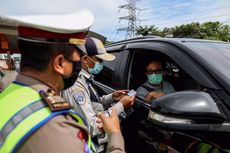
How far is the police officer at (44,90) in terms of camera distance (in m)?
1.29

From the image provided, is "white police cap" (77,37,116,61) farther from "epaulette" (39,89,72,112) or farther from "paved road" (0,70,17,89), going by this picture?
"epaulette" (39,89,72,112)

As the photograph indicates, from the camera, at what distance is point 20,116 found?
1.33m

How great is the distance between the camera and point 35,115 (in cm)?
132

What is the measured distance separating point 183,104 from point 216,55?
82 centimetres

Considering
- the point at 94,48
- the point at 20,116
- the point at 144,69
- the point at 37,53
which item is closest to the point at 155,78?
the point at 144,69

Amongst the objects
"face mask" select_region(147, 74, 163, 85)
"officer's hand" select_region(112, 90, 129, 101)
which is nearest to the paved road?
"officer's hand" select_region(112, 90, 129, 101)

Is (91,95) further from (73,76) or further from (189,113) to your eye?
(73,76)

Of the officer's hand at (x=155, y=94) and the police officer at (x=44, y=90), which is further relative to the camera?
the officer's hand at (x=155, y=94)

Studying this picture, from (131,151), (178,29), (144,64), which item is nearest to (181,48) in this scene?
(131,151)

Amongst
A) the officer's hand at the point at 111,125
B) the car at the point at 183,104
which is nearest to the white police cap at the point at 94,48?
the car at the point at 183,104

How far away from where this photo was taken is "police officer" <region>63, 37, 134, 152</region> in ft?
8.76

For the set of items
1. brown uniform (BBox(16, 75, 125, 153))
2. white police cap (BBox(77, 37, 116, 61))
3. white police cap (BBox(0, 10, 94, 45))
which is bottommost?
brown uniform (BBox(16, 75, 125, 153))

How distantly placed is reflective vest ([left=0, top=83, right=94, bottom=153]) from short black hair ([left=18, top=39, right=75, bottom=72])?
0.35 ft

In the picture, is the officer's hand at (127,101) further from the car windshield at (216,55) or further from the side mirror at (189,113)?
the side mirror at (189,113)
